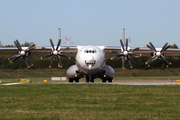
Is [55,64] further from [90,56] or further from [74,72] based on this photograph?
[90,56]

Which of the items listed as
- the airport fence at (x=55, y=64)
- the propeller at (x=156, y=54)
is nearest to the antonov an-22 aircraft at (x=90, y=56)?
the propeller at (x=156, y=54)

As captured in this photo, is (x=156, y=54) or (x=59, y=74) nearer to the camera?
(x=156, y=54)

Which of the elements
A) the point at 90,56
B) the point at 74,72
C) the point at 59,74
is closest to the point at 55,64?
the point at 59,74

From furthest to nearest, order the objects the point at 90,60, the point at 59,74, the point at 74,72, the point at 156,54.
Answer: the point at 59,74, the point at 156,54, the point at 74,72, the point at 90,60

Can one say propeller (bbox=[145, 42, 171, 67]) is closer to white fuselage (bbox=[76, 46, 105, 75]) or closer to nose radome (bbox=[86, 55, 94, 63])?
white fuselage (bbox=[76, 46, 105, 75])

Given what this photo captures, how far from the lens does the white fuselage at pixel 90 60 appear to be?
2602 centimetres

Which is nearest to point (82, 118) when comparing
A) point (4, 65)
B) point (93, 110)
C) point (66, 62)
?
point (93, 110)

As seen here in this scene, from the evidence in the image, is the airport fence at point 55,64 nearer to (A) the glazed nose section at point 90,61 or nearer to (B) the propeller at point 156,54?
(B) the propeller at point 156,54

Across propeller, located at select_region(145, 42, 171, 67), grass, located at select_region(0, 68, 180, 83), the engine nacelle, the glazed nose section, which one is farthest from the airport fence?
the glazed nose section

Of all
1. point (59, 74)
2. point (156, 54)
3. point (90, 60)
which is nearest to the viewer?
point (90, 60)

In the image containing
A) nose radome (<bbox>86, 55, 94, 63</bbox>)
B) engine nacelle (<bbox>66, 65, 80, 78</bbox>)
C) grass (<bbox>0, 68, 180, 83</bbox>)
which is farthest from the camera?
grass (<bbox>0, 68, 180, 83</bbox>)

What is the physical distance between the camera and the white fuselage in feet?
85.4

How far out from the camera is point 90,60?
25.8 meters

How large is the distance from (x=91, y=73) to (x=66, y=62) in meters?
19.7
